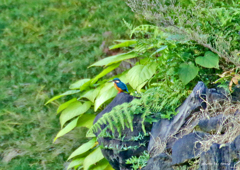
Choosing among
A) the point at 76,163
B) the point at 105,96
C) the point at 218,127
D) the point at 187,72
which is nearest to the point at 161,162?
the point at 218,127

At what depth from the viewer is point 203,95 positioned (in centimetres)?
229

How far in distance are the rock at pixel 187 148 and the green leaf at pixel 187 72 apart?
1.82 feet

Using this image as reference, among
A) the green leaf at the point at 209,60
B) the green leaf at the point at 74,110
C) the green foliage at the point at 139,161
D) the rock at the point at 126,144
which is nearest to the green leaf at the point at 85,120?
the green leaf at the point at 74,110

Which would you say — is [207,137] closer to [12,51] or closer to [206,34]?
[206,34]

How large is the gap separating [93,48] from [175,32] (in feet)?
8.84

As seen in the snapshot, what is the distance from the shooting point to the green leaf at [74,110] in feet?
11.7

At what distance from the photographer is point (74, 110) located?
3.61 metres

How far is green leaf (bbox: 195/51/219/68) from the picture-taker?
246cm

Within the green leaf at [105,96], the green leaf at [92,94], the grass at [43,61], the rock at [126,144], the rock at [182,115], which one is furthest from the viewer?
the grass at [43,61]

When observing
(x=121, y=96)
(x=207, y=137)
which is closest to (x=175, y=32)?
(x=121, y=96)

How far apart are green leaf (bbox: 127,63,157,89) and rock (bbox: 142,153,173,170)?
0.90 meters

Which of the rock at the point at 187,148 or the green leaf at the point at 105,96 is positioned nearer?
the rock at the point at 187,148

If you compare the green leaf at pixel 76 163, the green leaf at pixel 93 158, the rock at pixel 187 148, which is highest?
the rock at pixel 187 148

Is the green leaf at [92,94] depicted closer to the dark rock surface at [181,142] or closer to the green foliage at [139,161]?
the dark rock surface at [181,142]
